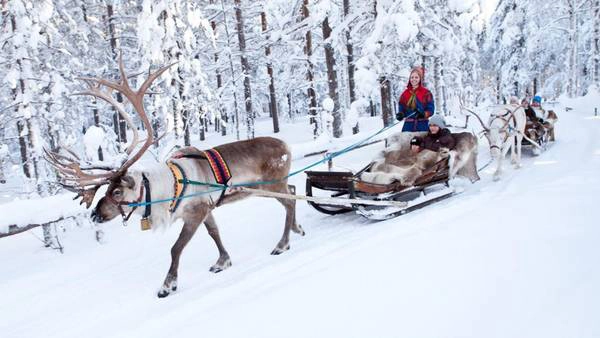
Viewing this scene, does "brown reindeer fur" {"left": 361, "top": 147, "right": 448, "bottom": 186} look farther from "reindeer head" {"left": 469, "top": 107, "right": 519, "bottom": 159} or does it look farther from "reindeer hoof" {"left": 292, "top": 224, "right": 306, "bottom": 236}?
"reindeer head" {"left": 469, "top": 107, "right": 519, "bottom": 159}

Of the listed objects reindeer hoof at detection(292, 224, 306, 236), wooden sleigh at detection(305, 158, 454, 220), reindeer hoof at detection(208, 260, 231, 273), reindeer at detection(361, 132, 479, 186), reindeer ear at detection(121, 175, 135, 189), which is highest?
reindeer ear at detection(121, 175, 135, 189)

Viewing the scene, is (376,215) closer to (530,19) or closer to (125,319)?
(125,319)

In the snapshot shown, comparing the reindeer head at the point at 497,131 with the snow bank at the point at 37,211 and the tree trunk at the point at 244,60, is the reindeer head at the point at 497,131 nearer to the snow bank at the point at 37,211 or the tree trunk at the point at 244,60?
the snow bank at the point at 37,211

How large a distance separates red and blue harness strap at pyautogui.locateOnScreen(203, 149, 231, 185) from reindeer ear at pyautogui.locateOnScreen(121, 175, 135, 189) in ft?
3.33

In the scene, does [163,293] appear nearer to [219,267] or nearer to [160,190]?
[219,267]

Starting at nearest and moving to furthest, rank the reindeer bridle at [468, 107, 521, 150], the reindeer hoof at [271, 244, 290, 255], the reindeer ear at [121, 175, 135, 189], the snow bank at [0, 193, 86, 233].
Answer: the reindeer ear at [121, 175, 135, 189], the reindeer hoof at [271, 244, 290, 255], the snow bank at [0, 193, 86, 233], the reindeer bridle at [468, 107, 521, 150]

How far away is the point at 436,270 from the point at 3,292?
488 centimetres

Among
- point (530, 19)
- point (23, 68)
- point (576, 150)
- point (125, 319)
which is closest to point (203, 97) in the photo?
point (23, 68)

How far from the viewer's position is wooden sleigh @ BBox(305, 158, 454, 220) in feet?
19.3

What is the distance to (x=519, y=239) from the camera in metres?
4.14

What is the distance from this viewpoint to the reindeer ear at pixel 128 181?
4.10m

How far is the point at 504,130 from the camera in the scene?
8.84 meters

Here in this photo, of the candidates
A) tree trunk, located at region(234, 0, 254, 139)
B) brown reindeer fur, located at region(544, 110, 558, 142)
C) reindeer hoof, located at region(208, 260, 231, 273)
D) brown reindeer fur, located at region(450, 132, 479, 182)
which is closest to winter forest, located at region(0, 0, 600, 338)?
reindeer hoof, located at region(208, 260, 231, 273)

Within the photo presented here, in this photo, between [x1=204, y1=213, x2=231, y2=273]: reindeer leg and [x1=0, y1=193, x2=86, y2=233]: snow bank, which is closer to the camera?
[x1=204, y1=213, x2=231, y2=273]: reindeer leg
